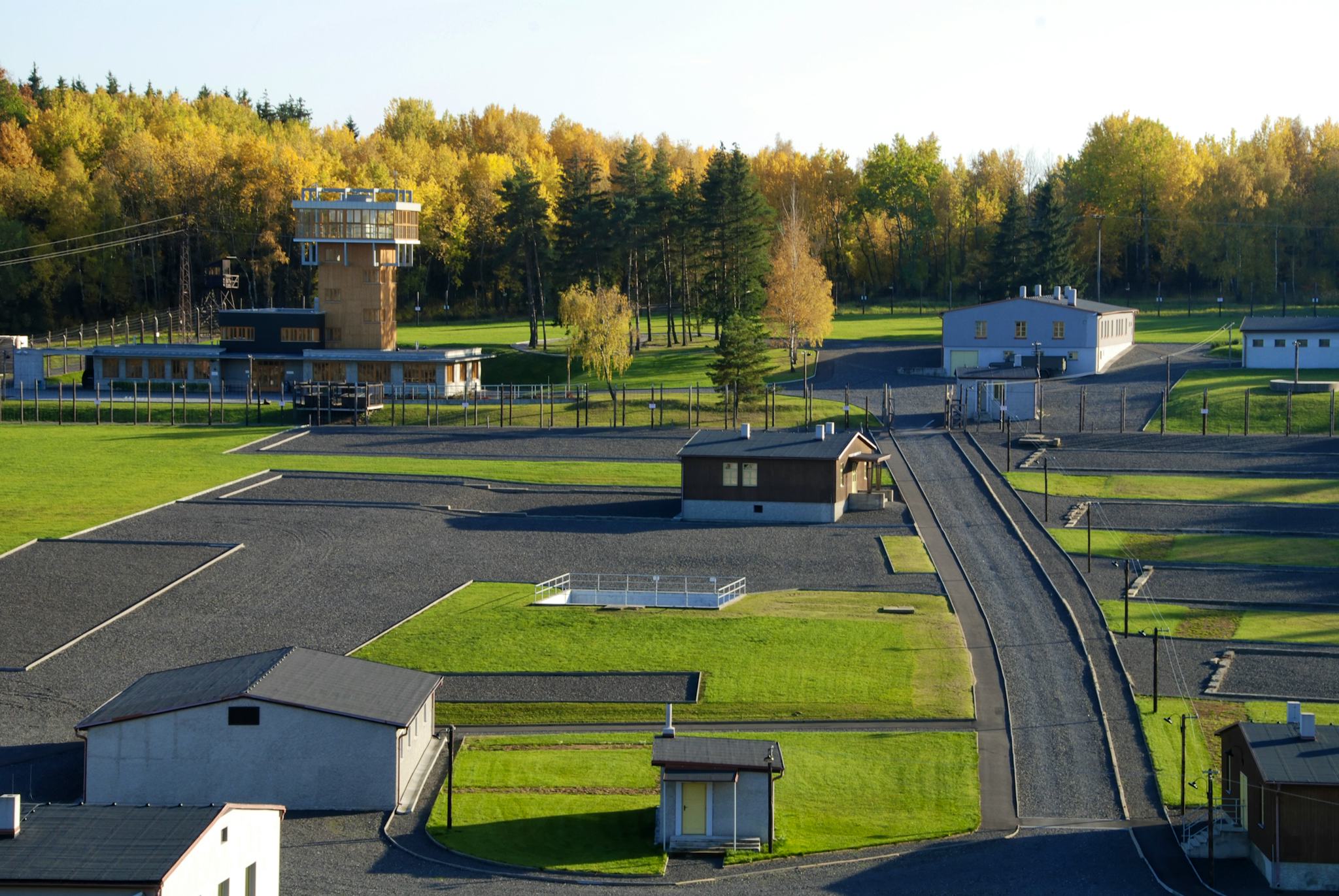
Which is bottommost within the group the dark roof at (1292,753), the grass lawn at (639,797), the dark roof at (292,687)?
the grass lawn at (639,797)

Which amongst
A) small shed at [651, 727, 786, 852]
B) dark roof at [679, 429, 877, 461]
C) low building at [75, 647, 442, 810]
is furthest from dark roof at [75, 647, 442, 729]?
dark roof at [679, 429, 877, 461]

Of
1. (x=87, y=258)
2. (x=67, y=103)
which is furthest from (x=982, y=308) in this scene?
(x=67, y=103)

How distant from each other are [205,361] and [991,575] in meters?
55.5

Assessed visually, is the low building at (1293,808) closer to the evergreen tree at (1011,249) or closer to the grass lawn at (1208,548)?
the grass lawn at (1208,548)

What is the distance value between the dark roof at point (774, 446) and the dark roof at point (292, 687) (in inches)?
966

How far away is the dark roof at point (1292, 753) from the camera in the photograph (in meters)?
28.2

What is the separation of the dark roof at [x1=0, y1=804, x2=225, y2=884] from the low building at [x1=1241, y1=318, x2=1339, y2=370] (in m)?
70.7

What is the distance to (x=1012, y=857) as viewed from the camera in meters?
29.1

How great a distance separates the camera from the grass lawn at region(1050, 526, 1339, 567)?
51.1 m

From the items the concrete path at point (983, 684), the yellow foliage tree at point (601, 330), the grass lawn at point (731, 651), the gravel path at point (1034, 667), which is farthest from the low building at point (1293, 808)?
the yellow foliage tree at point (601, 330)

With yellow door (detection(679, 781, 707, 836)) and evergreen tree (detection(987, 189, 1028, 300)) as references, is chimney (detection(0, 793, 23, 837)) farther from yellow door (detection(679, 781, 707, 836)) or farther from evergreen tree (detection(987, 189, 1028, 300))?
evergreen tree (detection(987, 189, 1028, 300))

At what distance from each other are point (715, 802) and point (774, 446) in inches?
1205

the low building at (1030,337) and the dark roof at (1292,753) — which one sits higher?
the low building at (1030,337)

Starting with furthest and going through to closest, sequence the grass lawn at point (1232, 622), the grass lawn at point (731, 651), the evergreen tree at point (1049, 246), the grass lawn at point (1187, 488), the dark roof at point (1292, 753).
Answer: the evergreen tree at point (1049, 246), the grass lawn at point (1187, 488), the grass lawn at point (1232, 622), the grass lawn at point (731, 651), the dark roof at point (1292, 753)
